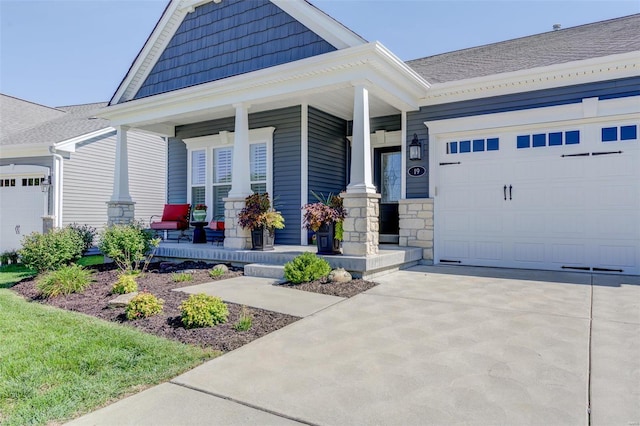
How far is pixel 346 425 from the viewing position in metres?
2.04

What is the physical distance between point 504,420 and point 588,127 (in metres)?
5.93

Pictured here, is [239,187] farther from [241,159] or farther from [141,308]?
[141,308]

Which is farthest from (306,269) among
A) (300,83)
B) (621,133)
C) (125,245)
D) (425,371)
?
(621,133)

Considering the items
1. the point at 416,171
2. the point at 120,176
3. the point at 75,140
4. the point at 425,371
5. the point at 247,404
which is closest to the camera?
the point at 247,404

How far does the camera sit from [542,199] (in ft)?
21.8

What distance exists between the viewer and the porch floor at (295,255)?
18.6 ft

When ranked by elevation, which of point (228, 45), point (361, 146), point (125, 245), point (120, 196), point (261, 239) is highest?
point (228, 45)

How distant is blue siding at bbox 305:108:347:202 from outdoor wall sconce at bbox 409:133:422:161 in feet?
6.61

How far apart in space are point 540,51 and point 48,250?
958cm

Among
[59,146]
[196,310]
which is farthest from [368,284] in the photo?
[59,146]

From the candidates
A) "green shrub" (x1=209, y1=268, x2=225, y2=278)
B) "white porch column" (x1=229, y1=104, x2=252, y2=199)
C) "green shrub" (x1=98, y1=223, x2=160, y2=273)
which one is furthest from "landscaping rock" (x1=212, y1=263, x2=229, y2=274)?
"white porch column" (x1=229, y1=104, x2=252, y2=199)

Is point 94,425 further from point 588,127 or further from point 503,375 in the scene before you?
point 588,127

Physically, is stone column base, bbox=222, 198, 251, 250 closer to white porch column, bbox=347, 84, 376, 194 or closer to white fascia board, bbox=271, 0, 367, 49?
white porch column, bbox=347, 84, 376, 194

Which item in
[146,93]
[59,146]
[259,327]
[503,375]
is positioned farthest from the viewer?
[59,146]
